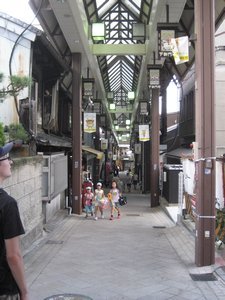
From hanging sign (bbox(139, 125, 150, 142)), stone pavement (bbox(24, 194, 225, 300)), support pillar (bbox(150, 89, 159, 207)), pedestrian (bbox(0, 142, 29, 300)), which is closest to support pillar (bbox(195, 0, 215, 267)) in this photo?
stone pavement (bbox(24, 194, 225, 300))

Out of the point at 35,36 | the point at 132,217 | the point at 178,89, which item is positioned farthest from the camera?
the point at 178,89

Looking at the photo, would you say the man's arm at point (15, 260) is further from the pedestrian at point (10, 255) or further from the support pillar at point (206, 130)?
the support pillar at point (206, 130)

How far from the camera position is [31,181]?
11.2 metres

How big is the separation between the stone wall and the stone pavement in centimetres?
39

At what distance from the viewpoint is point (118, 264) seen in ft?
30.7

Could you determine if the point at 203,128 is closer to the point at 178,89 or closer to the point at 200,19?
the point at 200,19

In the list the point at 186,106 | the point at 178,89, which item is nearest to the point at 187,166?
the point at 186,106

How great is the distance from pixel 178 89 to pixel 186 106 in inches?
131

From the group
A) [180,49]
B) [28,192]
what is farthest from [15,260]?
[28,192]

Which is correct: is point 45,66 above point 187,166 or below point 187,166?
above

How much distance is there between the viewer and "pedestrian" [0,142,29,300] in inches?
119

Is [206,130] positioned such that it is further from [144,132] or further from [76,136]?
[144,132]

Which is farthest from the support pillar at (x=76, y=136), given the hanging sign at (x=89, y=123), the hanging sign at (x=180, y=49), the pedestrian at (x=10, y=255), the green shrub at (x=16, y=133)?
the pedestrian at (x=10, y=255)

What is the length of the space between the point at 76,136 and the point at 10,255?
17029 mm
